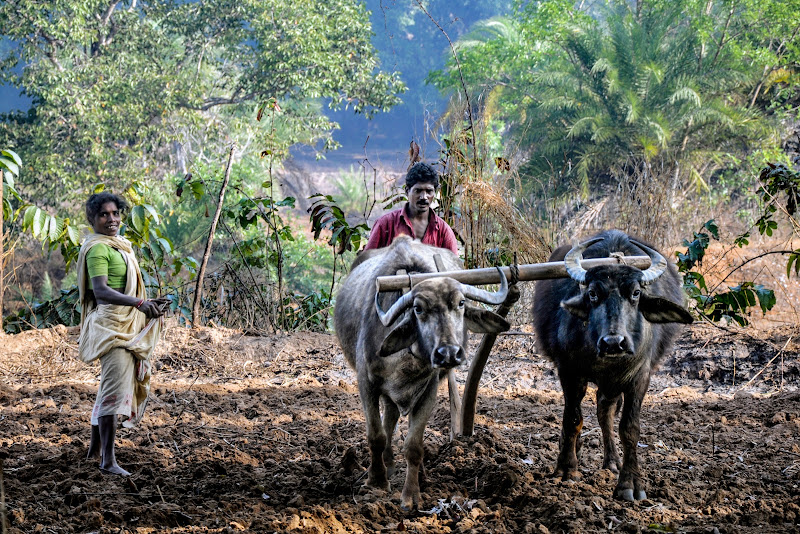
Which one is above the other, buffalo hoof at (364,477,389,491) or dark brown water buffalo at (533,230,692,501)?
dark brown water buffalo at (533,230,692,501)

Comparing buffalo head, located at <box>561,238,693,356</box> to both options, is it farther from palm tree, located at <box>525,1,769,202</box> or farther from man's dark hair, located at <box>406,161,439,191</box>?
palm tree, located at <box>525,1,769,202</box>

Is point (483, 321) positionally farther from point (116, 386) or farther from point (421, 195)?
point (116, 386)

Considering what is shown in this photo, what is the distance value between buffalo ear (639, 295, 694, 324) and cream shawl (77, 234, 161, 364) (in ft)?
8.93

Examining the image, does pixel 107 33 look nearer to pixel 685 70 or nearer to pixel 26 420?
pixel 685 70

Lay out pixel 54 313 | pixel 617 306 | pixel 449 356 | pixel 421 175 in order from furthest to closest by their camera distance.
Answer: pixel 54 313 < pixel 421 175 < pixel 617 306 < pixel 449 356

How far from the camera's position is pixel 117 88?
65.2 feet

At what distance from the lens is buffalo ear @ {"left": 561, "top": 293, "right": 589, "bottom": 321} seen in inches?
162

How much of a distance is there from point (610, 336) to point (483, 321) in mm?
633

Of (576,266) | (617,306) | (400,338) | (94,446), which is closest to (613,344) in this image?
(617,306)

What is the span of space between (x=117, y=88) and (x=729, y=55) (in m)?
17.0

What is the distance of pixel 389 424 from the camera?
4387 mm

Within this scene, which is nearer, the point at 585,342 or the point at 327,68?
the point at 585,342

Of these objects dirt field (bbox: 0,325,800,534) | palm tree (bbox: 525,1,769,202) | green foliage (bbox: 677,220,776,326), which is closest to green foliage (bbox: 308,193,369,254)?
dirt field (bbox: 0,325,800,534)

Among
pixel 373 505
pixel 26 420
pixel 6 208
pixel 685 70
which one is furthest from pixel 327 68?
pixel 373 505
